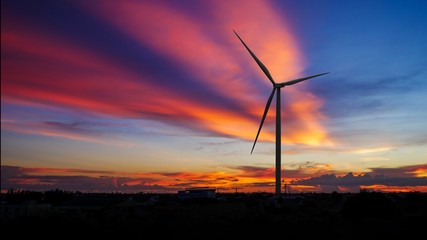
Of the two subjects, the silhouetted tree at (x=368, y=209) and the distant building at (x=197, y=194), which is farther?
the distant building at (x=197, y=194)

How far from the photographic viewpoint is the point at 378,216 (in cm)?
8306

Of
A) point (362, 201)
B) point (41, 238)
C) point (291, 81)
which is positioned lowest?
point (41, 238)

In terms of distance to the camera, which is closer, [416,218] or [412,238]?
[412,238]

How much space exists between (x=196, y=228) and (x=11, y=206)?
56.1 metres

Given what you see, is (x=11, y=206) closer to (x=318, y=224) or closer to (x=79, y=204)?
(x=79, y=204)

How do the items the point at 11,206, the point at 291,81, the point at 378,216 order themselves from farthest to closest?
the point at 11,206 → the point at 291,81 → the point at 378,216

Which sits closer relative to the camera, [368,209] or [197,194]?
[368,209]

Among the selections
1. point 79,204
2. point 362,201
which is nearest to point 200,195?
point 79,204

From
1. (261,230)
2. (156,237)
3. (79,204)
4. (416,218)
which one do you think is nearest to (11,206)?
(79,204)

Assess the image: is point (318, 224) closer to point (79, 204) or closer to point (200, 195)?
point (79, 204)

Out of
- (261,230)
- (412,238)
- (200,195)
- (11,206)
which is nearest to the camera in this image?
(412,238)

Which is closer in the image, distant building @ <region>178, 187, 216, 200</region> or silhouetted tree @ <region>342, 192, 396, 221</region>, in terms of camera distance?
silhouetted tree @ <region>342, 192, 396, 221</region>

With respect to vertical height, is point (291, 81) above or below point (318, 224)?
above

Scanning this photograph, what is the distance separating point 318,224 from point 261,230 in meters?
9.81
